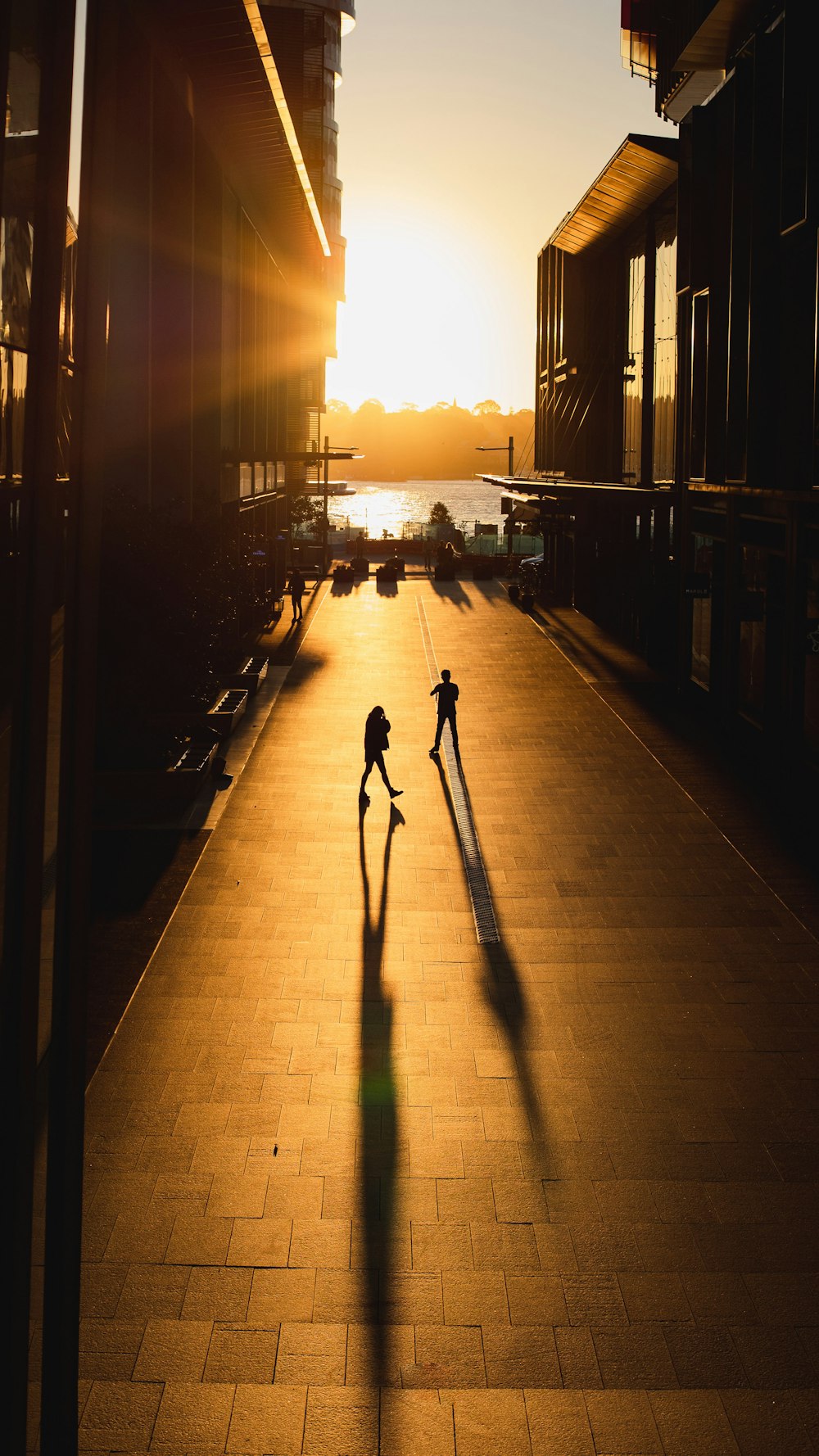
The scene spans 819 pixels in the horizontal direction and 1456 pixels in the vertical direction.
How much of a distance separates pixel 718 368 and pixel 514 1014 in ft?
56.2

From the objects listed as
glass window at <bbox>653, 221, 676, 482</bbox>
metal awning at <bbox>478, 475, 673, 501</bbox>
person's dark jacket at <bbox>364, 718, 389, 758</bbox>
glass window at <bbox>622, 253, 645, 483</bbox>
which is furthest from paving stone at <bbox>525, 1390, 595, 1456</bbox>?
glass window at <bbox>622, 253, 645, 483</bbox>

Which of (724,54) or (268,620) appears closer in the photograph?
(724,54)

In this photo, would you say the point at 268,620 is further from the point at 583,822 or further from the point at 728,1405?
the point at 728,1405

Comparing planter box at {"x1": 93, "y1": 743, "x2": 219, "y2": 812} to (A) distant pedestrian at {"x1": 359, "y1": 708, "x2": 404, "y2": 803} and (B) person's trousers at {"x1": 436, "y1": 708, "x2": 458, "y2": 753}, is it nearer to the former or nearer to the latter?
(A) distant pedestrian at {"x1": 359, "y1": 708, "x2": 404, "y2": 803}

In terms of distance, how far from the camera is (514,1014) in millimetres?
10336

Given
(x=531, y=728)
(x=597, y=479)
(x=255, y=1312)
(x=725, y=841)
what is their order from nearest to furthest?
(x=255, y=1312) → (x=725, y=841) → (x=531, y=728) → (x=597, y=479)

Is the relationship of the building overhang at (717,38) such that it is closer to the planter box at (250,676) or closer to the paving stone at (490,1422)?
the planter box at (250,676)

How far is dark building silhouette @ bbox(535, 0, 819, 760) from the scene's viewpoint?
1894 centimetres

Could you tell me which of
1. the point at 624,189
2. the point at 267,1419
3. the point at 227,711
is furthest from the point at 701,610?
the point at 267,1419

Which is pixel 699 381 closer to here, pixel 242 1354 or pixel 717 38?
pixel 717 38

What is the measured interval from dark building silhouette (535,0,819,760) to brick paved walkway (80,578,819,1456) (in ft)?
23.1

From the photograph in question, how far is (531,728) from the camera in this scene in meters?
22.8

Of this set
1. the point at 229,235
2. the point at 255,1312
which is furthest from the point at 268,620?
the point at 255,1312

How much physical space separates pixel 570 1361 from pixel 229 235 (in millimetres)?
32617
